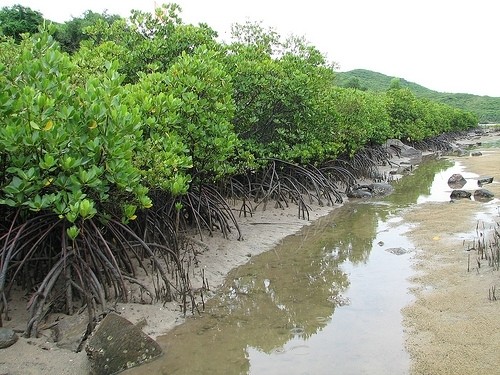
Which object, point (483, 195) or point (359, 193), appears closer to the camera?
point (483, 195)

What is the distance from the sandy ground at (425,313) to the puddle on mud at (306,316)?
17 centimetres

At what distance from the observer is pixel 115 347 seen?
12.2 ft

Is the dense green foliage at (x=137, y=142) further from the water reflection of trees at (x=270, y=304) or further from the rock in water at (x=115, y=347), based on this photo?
the water reflection of trees at (x=270, y=304)

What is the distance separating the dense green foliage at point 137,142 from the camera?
13.0 ft

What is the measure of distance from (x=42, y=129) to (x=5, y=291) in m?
1.54

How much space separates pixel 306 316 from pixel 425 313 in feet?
3.78

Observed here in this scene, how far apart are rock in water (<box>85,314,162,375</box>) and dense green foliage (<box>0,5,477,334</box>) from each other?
1.63ft

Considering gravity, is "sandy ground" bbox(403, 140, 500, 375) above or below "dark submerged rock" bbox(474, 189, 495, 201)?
below

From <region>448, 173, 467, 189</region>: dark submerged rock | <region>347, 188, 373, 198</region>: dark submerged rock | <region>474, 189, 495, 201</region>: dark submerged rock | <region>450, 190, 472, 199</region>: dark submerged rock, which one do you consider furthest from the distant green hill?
<region>474, 189, 495, 201</region>: dark submerged rock

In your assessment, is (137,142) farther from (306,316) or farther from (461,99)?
(461,99)

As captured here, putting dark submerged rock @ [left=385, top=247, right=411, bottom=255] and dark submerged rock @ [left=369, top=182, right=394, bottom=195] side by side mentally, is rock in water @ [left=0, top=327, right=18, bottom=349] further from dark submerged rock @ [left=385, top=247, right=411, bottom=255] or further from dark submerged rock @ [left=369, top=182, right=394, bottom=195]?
dark submerged rock @ [left=369, top=182, right=394, bottom=195]

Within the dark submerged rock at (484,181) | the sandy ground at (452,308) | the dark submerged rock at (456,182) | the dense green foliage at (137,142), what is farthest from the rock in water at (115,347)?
the dark submerged rock at (484,181)

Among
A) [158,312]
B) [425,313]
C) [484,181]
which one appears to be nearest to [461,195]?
[484,181]

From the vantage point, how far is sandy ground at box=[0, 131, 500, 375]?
3695 mm
